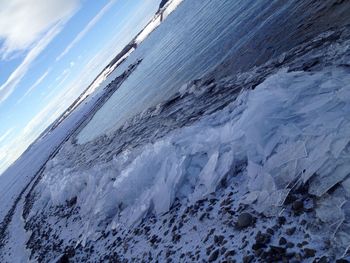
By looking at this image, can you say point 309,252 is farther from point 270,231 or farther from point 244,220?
point 244,220

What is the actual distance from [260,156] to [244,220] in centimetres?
196

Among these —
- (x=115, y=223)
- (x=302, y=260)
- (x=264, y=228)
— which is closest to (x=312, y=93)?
(x=264, y=228)

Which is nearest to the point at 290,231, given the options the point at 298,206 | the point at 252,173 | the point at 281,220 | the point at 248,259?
the point at 281,220

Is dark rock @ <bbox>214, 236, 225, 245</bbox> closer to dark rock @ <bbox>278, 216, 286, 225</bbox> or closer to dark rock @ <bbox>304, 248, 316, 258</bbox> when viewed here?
dark rock @ <bbox>278, 216, 286, 225</bbox>

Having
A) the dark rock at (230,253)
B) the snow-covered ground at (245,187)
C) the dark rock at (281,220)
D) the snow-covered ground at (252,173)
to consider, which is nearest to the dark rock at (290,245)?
the snow-covered ground at (245,187)

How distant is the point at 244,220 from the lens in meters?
7.27

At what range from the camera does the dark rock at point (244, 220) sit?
7.21m

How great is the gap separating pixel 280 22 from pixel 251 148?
48.6 ft

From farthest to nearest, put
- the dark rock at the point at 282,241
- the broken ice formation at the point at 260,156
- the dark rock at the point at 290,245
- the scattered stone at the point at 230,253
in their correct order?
the broken ice formation at the point at 260,156 < the scattered stone at the point at 230,253 < the dark rock at the point at 282,241 < the dark rock at the point at 290,245

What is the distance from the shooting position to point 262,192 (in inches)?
298

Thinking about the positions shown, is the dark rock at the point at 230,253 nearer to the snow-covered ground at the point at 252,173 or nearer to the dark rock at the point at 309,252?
the snow-covered ground at the point at 252,173

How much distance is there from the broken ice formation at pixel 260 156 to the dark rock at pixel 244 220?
0.90 feet

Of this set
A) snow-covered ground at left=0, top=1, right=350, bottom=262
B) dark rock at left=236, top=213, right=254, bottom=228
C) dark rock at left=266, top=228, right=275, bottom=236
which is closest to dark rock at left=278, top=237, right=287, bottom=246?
snow-covered ground at left=0, top=1, right=350, bottom=262

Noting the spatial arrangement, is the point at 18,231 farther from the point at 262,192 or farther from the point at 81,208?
the point at 262,192
